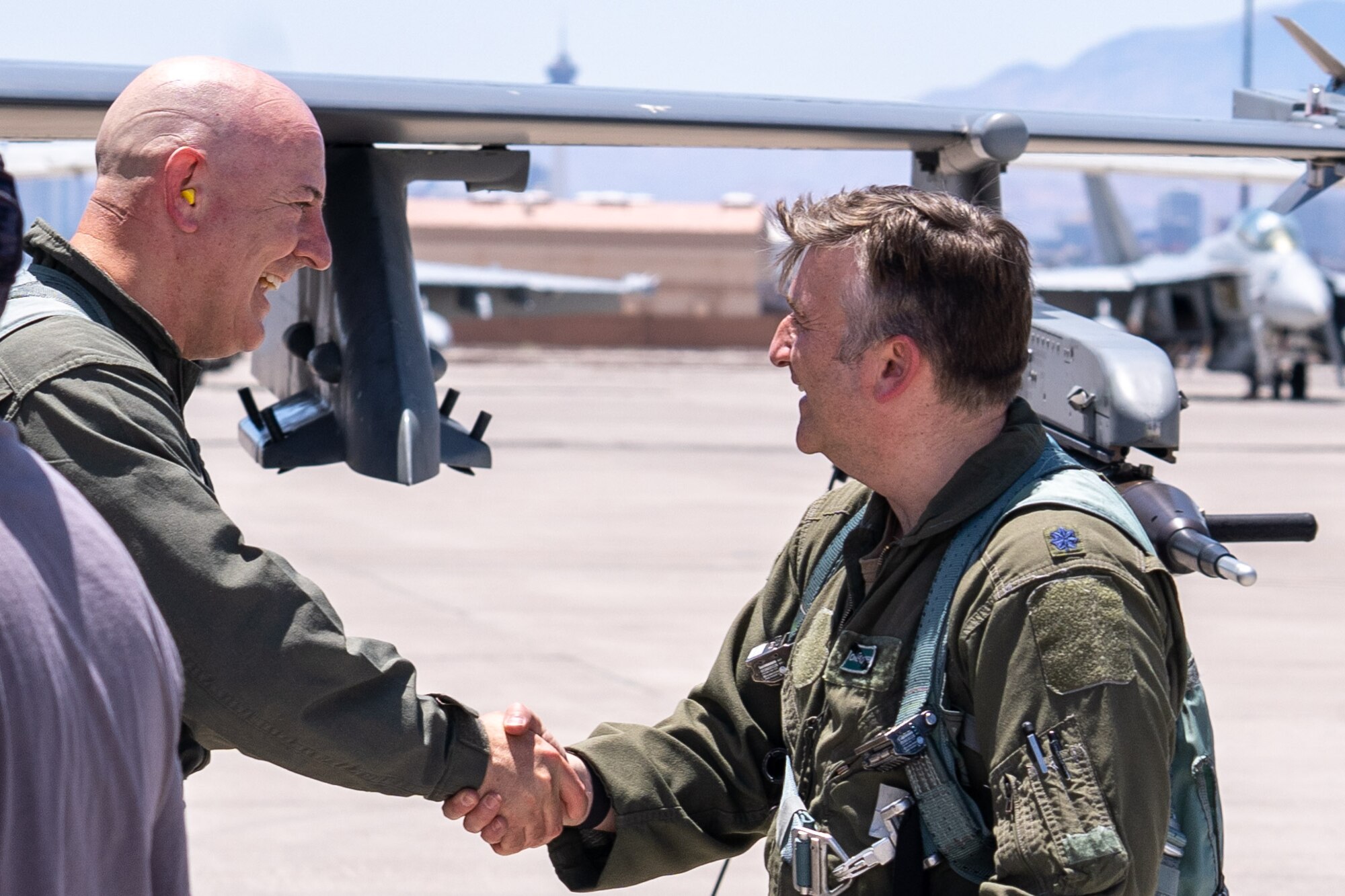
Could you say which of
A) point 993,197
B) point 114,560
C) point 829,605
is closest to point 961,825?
point 829,605

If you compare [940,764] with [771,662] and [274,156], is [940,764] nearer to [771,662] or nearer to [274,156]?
[771,662]

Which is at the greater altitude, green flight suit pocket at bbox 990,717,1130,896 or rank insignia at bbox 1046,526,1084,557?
rank insignia at bbox 1046,526,1084,557

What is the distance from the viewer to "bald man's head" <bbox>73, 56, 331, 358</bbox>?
271cm

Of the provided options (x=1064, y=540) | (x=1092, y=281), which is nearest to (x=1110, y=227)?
(x=1092, y=281)

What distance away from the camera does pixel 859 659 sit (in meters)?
2.33

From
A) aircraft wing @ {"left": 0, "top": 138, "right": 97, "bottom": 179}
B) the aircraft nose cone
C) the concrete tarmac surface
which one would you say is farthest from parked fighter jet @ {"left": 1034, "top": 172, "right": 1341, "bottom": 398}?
aircraft wing @ {"left": 0, "top": 138, "right": 97, "bottom": 179}

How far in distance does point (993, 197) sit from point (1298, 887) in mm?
2962

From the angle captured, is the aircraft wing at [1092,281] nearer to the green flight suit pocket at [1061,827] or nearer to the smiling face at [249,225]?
the smiling face at [249,225]

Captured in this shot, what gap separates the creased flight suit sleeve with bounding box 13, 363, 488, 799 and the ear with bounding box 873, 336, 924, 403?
1.05 m

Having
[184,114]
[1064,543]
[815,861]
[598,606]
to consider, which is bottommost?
[598,606]

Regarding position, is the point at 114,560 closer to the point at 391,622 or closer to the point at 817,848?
the point at 817,848

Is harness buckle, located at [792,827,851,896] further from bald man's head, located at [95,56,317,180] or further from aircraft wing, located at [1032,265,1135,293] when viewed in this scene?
aircraft wing, located at [1032,265,1135,293]

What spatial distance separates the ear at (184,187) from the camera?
2699 millimetres

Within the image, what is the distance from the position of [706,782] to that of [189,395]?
129cm
